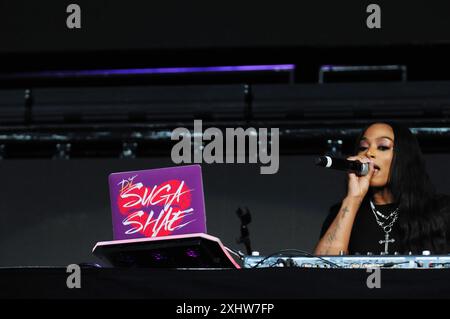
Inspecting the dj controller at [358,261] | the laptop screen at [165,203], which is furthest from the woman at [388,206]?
the laptop screen at [165,203]

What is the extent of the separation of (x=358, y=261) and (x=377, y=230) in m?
0.72

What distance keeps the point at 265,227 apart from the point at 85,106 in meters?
0.96

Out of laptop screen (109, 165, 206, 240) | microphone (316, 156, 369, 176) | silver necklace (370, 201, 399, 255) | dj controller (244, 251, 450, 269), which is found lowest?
dj controller (244, 251, 450, 269)

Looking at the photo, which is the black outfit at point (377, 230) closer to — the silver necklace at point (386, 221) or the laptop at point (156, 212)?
the silver necklace at point (386, 221)

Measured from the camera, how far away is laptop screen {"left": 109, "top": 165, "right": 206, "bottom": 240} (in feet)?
5.73

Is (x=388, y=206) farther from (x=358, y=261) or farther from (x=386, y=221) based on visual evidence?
(x=358, y=261)

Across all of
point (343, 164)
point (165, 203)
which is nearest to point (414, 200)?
point (343, 164)

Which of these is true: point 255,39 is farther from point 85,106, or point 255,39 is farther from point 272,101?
point 85,106

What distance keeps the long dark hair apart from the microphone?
0.19m

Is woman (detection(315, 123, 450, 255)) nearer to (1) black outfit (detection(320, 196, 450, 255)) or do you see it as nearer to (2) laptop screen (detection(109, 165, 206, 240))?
(1) black outfit (detection(320, 196, 450, 255))

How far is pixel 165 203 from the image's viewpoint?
175cm

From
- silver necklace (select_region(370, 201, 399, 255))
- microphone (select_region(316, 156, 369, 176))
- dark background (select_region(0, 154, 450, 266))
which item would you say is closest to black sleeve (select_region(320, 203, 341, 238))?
silver necklace (select_region(370, 201, 399, 255))

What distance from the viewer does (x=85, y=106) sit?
3670 millimetres
